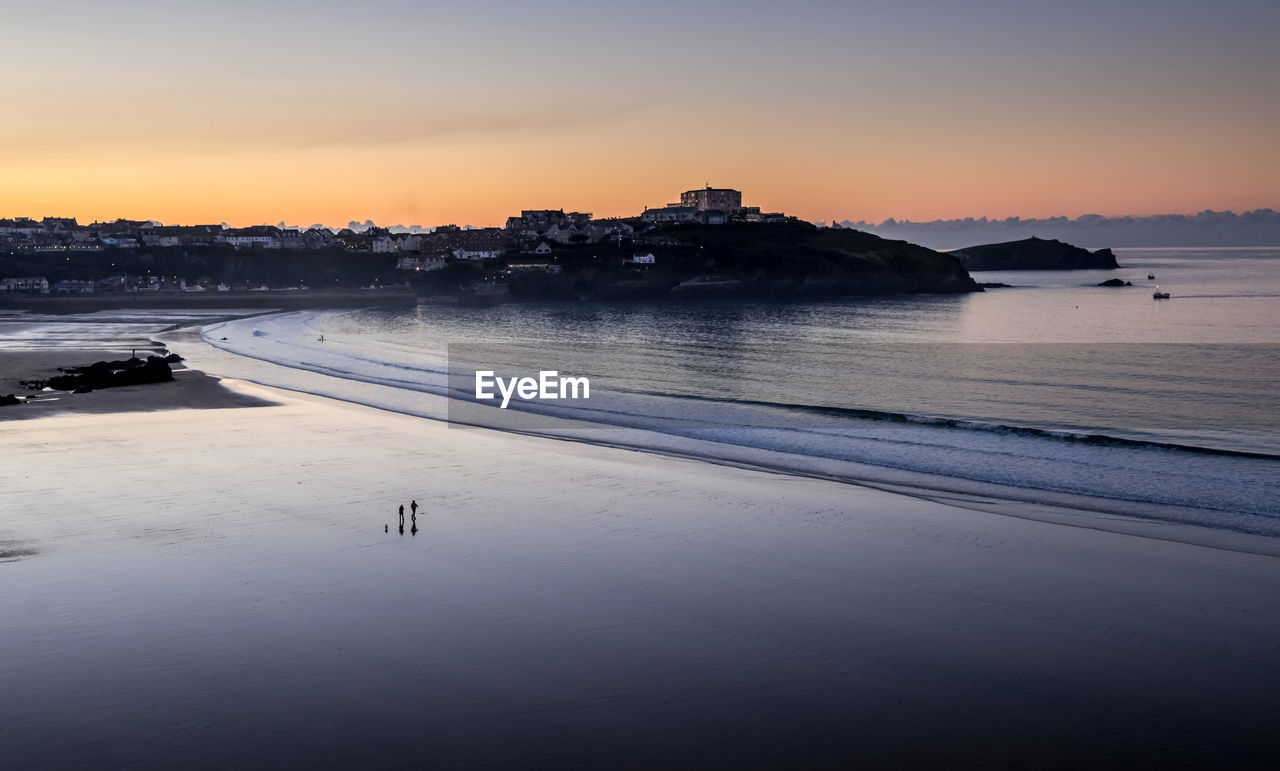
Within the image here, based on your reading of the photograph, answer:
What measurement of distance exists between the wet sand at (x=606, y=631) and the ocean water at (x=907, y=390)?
4925 mm

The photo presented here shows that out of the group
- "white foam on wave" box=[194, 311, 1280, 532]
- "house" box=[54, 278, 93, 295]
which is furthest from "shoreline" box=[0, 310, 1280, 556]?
"house" box=[54, 278, 93, 295]

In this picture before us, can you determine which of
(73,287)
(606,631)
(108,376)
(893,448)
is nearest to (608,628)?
(606,631)

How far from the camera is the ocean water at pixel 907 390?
2417 cm

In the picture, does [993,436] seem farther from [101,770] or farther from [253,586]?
[101,770]

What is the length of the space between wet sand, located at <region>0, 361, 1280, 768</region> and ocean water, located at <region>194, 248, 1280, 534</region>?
194 inches

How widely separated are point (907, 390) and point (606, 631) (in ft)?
104

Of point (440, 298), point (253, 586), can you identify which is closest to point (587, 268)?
point (440, 298)

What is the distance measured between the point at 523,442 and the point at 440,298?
5265 inches

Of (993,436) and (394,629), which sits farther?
(993,436)

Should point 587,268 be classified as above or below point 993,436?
above

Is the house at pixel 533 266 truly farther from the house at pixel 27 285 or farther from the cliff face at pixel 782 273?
the house at pixel 27 285

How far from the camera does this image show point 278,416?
3356cm

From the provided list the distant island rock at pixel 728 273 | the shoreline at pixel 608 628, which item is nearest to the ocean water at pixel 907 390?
the shoreline at pixel 608 628

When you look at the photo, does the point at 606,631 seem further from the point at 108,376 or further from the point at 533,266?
the point at 533,266
